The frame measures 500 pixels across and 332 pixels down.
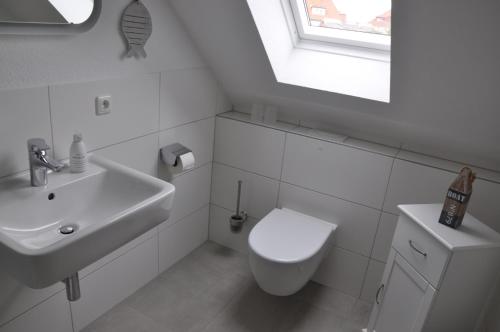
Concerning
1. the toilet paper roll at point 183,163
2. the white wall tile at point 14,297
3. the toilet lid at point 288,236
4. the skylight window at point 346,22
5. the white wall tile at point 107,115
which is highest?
the skylight window at point 346,22

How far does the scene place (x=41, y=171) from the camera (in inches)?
51.6

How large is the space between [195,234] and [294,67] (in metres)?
1.21

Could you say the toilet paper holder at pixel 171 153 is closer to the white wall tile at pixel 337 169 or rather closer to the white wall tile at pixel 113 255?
the white wall tile at pixel 113 255

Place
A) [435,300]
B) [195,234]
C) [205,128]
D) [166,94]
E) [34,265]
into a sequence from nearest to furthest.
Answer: [34,265]
[435,300]
[166,94]
[205,128]
[195,234]

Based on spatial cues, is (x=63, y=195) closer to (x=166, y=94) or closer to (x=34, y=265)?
(x=34, y=265)

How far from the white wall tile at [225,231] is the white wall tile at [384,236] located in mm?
778

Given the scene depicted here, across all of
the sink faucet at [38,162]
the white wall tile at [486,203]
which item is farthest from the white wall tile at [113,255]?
the white wall tile at [486,203]

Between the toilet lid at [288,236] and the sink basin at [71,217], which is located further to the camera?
the toilet lid at [288,236]

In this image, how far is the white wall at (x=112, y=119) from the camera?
51.9 inches

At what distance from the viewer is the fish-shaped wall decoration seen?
1563 mm

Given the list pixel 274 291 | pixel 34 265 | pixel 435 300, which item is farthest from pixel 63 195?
pixel 435 300

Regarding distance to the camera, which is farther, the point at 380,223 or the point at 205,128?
the point at 205,128

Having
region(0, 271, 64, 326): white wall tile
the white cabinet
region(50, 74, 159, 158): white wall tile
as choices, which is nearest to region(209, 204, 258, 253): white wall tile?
region(50, 74, 159, 158): white wall tile

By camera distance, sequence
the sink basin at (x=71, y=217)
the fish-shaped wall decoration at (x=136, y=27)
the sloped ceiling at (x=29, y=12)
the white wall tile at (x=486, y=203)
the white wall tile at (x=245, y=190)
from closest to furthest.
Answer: the sink basin at (x=71, y=217), the sloped ceiling at (x=29, y=12), the fish-shaped wall decoration at (x=136, y=27), the white wall tile at (x=486, y=203), the white wall tile at (x=245, y=190)
